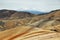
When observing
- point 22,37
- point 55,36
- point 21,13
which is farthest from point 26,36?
point 21,13

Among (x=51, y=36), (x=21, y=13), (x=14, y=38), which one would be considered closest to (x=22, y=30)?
(x=14, y=38)

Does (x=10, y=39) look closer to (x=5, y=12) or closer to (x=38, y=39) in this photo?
(x=38, y=39)

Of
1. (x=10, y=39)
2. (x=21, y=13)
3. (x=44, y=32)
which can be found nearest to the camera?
(x=10, y=39)

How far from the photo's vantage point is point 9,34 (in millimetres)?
4461

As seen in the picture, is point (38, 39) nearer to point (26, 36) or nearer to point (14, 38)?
point (26, 36)

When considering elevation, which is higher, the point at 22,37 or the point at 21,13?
the point at 21,13

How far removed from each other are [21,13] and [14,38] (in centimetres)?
2164

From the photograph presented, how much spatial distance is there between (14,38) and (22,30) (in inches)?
20.9

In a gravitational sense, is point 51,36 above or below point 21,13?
below

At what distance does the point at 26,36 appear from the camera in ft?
14.3

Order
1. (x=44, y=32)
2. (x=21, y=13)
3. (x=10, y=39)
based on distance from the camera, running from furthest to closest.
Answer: (x=21, y=13)
(x=44, y=32)
(x=10, y=39)

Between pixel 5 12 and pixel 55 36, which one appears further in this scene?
pixel 5 12

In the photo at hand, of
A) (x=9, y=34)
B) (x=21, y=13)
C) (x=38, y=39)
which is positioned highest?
(x=21, y=13)

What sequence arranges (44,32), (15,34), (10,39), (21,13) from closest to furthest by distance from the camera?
1. (10,39)
2. (15,34)
3. (44,32)
4. (21,13)
